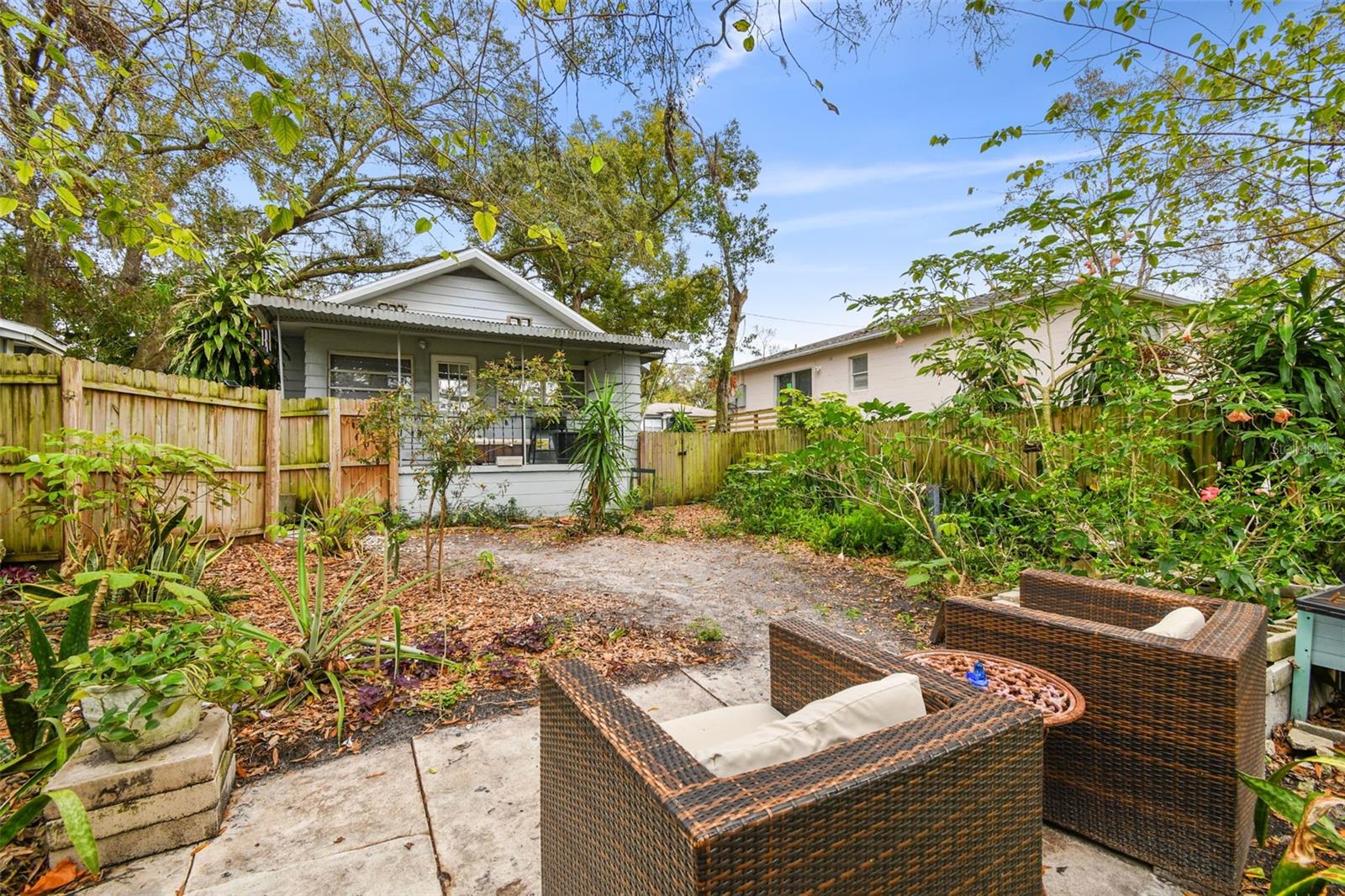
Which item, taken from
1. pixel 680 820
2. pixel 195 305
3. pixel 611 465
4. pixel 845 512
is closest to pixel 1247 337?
pixel 845 512

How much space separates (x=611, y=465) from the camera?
7383 mm

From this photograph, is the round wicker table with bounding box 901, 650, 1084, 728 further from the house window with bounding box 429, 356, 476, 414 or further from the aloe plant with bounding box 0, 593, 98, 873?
the house window with bounding box 429, 356, 476, 414

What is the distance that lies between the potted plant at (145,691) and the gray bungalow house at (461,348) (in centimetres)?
594

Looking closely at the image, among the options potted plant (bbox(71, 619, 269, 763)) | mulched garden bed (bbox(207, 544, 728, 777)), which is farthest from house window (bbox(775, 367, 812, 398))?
potted plant (bbox(71, 619, 269, 763))

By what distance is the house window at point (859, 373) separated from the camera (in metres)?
13.6

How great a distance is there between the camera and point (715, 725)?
1.74 m

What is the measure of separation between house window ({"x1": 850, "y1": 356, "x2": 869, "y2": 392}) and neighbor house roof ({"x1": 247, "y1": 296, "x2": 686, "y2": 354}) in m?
5.90

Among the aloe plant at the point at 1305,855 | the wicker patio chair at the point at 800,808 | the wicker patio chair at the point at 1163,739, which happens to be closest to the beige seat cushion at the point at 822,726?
the wicker patio chair at the point at 800,808

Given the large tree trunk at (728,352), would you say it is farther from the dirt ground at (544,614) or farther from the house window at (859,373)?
the dirt ground at (544,614)

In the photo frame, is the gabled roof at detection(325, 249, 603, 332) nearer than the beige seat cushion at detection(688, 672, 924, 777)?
No

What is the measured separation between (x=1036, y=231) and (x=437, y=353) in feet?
27.7

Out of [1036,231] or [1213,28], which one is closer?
[1213,28]

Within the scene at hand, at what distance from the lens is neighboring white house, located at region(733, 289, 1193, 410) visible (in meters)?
11.5

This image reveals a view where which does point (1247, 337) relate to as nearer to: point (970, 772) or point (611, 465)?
point (970, 772)
